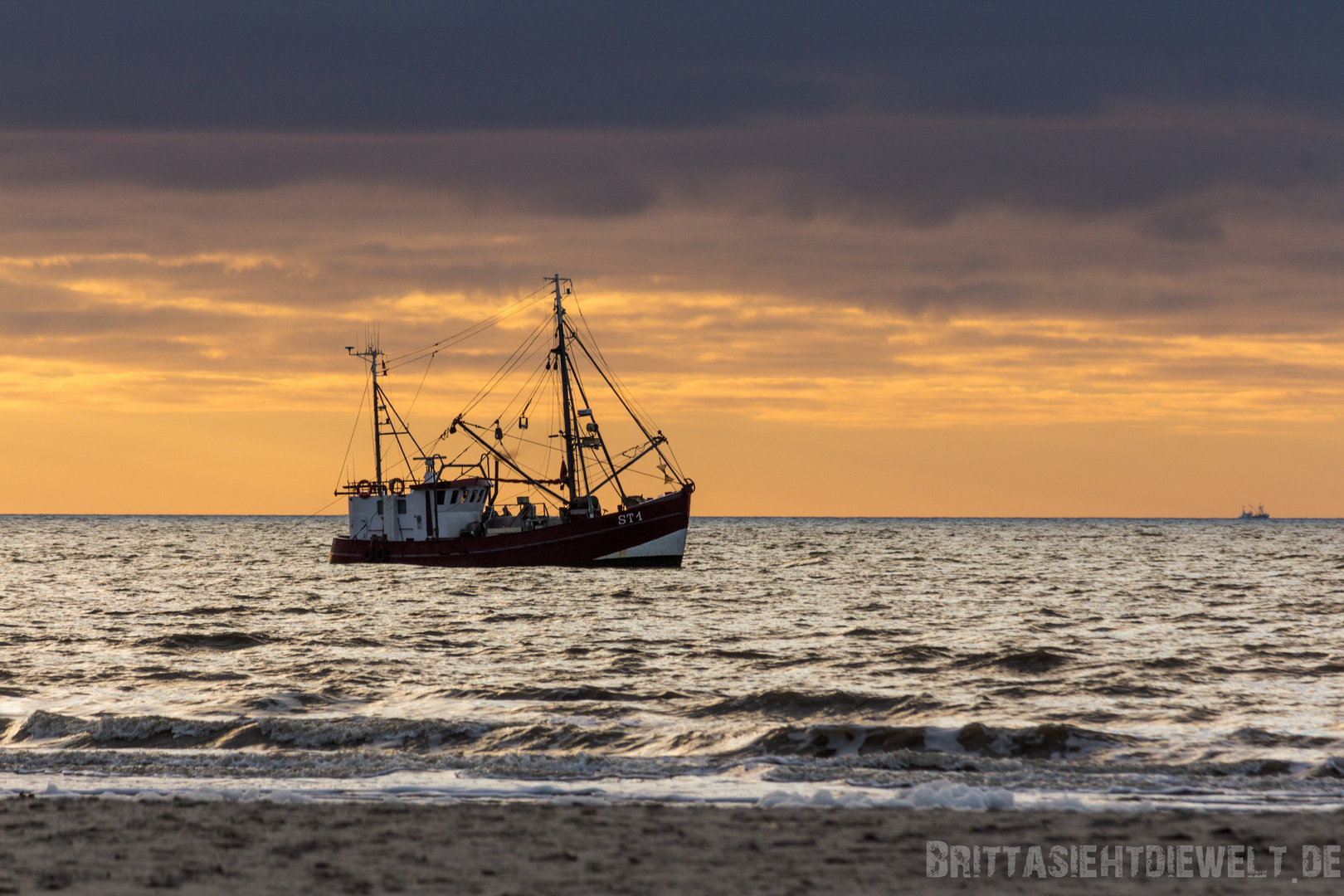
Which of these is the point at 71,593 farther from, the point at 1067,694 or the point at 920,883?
the point at 920,883

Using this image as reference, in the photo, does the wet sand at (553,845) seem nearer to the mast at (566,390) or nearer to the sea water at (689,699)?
the sea water at (689,699)

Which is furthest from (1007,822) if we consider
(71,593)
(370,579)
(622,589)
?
(370,579)

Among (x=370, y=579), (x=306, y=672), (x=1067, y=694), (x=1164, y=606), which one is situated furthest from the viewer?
(x=370, y=579)

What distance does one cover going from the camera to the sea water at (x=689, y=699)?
1555 centimetres

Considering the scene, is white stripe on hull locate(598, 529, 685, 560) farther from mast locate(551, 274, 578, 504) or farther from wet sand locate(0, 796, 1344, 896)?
wet sand locate(0, 796, 1344, 896)

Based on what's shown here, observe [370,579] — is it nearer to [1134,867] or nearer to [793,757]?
[793,757]

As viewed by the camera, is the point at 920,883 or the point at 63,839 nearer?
the point at 920,883

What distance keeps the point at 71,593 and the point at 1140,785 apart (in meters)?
53.8

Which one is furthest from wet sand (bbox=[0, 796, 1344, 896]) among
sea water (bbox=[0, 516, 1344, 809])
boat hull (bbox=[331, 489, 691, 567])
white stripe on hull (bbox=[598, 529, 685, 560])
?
white stripe on hull (bbox=[598, 529, 685, 560])

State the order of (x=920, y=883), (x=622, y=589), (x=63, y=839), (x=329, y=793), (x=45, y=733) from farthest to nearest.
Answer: (x=622, y=589) → (x=45, y=733) → (x=329, y=793) → (x=63, y=839) → (x=920, y=883)

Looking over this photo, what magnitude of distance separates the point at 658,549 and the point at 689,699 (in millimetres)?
53556

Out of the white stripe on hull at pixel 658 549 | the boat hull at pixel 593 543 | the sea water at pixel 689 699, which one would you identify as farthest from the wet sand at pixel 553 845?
the white stripe on hull at pixel 658 549

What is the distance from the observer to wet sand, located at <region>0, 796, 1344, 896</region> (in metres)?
9.91

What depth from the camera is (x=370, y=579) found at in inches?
2781
